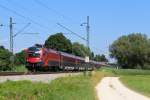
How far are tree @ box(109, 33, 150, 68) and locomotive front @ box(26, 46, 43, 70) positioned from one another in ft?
357

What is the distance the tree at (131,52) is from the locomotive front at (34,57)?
108911 mm

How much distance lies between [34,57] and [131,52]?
113 metres

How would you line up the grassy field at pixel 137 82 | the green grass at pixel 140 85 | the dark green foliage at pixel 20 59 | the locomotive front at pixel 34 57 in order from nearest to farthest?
1. the green grass at pixel 140 85
2. the grassy field at pixel 137 82
3. the locomotive front at pixel 34 57
4. the dark green foliage at pixel 20 59

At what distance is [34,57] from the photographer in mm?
73062

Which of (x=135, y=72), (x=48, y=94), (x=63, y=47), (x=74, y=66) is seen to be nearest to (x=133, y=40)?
(x=63, y=47)

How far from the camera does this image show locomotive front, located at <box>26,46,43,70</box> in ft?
238

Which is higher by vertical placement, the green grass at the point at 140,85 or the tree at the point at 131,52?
the tree at the point at 131,52

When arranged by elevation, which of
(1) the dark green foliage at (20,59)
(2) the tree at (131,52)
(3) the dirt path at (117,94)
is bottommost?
(3) the dirt path at (117,94)

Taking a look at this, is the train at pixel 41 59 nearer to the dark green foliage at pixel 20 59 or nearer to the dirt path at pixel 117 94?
the dirt path at pixel 117 94

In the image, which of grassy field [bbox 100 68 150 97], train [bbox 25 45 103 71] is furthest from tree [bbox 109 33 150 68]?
train [bbox 25 45 103 71]

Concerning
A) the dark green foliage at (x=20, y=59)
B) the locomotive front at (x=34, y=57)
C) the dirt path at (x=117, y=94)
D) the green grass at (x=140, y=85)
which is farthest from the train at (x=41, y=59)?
the dark green foliage at (x=20, y=59)

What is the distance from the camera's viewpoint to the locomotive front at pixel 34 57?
238 ft

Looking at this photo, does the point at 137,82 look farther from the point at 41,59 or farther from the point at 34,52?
the point at 34,52

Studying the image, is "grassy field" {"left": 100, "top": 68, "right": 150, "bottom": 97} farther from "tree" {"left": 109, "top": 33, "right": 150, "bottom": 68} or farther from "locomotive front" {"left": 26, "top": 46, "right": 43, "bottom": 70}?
"tree" {"left": 109, "top": 33, "right": 150, "bottom": 68}
